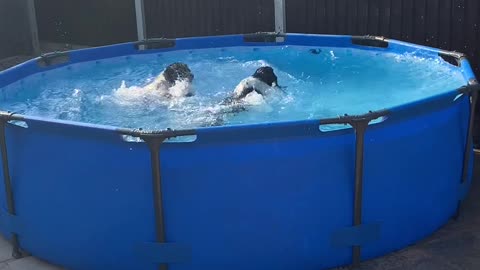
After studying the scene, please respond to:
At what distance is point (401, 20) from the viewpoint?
6.07 meters

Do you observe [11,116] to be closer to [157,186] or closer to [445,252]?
[157,186]

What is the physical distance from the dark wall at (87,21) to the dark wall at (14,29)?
0.24 m

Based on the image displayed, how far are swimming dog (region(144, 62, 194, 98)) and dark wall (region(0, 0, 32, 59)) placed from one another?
5.43 meters

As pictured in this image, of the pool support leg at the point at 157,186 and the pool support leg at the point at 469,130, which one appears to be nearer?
the pool support leg at the point at 157,186

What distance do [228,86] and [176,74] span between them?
58cm

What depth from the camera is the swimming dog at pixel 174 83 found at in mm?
5305

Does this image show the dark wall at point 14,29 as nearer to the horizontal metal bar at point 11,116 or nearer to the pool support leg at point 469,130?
the horizontal metal bar at point 11,116

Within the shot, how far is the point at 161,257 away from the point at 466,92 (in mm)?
2031

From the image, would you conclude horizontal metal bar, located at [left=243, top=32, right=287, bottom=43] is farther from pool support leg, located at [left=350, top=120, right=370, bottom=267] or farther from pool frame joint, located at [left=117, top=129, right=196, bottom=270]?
pool frame joint, located at [left=117, top=129, right=196, bottom=270]

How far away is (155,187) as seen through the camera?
119 inches

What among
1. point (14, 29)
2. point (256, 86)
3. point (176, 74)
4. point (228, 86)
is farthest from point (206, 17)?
point (14, 29)

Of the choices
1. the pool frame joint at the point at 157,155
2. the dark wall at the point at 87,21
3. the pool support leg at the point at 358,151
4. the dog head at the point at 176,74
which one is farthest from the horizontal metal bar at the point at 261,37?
the pool frame joint at the point at 157,155

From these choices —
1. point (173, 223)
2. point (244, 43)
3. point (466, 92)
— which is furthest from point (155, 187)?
point (244, 43)

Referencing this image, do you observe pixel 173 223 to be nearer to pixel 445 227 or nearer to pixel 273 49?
pixel 445 227
